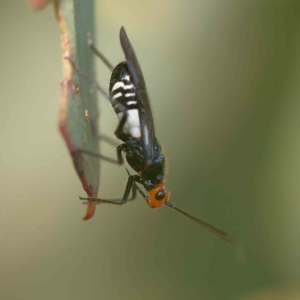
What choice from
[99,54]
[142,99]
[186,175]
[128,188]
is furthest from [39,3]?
[128,188]

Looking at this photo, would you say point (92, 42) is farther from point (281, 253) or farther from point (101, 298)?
point (281, 253)

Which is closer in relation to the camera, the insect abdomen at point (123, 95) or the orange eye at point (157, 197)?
the insect abdomen at point (123, 95)

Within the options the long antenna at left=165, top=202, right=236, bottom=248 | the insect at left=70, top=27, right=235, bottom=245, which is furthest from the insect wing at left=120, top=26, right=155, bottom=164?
the long antenna at left=165, top=202, right=236, bottom=248

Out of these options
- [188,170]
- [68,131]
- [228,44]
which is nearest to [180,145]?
[188,170]

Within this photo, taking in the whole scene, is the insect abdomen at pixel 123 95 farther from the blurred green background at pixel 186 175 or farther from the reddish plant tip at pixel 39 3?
the reddish plant tip at pixel 39 3

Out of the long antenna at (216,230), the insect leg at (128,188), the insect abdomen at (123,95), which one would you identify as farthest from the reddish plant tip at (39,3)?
the long antenna at (216,230)

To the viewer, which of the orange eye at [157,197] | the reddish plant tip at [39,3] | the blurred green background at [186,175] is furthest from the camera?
the orange eye at [157,197]
